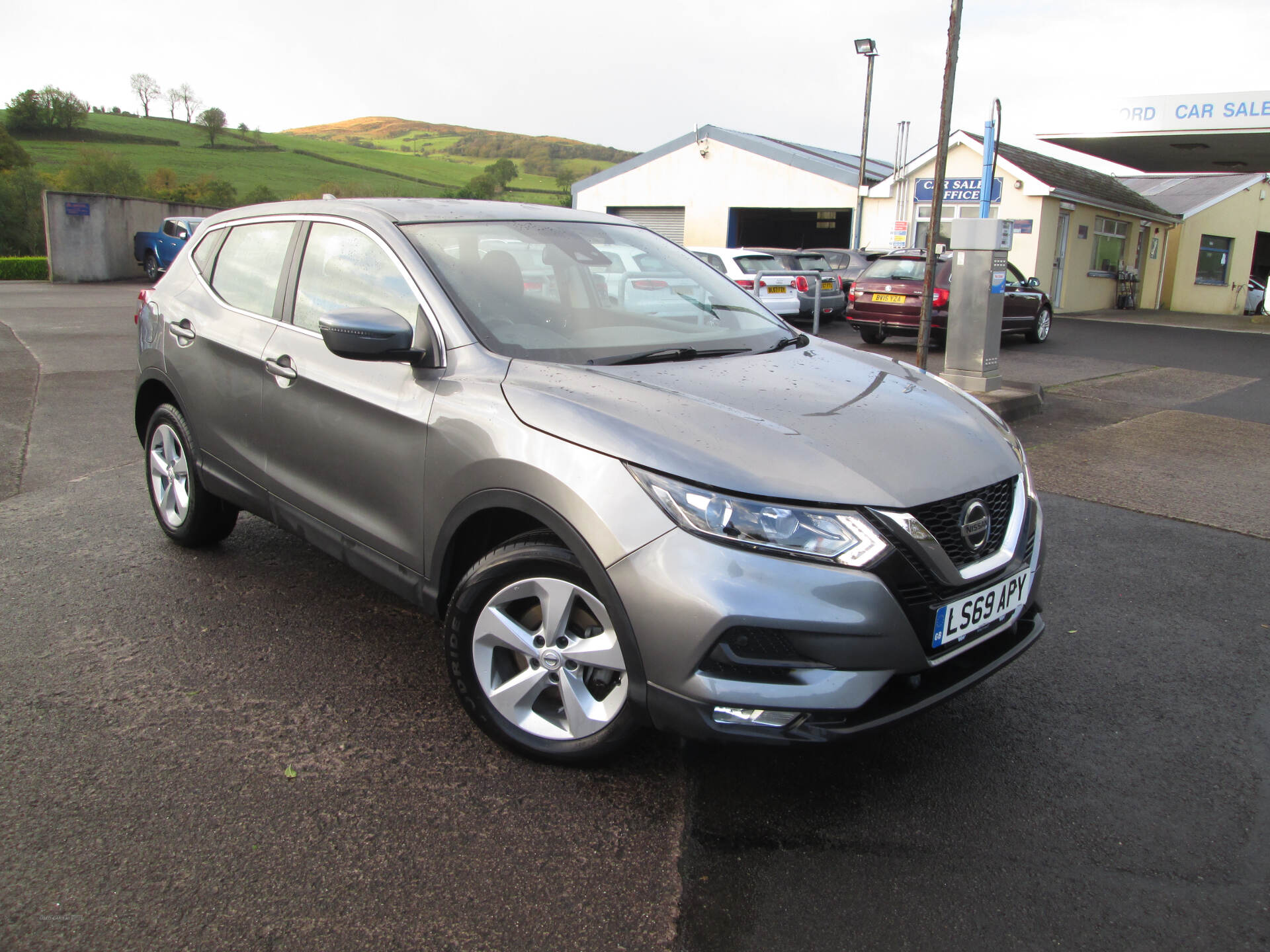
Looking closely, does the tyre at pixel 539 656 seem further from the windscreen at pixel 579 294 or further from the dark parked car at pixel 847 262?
the dark parked car at pixel 847 262

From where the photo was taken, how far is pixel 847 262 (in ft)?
67.1

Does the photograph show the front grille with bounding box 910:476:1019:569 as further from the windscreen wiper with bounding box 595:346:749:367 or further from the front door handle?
the front door handle

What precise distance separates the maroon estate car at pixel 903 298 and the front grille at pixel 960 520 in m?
12.0

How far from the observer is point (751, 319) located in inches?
149

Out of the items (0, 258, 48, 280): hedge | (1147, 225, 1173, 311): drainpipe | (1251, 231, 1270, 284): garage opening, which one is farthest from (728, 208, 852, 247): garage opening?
(0, 258, 48, 280): hedge

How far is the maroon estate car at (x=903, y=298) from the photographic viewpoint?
579 inches

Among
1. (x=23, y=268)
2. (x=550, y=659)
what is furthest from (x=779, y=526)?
(x=23, y=268)

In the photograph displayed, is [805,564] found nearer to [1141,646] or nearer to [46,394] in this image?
[1141,646]

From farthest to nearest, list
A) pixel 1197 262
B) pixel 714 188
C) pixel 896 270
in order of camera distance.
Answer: pixel 714 188
pixel 1197 262
pixel 896 270

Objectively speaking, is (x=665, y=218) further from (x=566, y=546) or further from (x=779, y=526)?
(x=779, y=526)

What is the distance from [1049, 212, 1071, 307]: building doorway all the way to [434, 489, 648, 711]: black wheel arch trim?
24454 millimetres

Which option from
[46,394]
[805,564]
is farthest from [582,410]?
[46,394]

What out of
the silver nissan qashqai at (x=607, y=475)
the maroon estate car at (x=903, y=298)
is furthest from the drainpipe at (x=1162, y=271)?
the silver nissan qashqai at (x=607, y=475)

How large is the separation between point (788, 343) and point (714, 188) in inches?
1118
